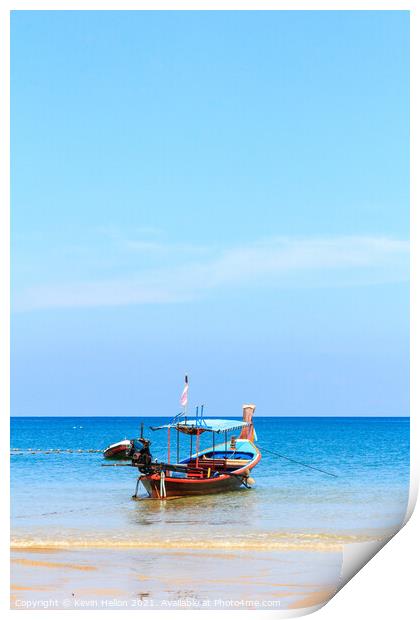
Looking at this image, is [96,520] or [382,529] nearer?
[382,529]

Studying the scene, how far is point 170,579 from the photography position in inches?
248

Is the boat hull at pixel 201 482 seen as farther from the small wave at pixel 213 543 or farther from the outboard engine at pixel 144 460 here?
the small wave at pixel 213 543

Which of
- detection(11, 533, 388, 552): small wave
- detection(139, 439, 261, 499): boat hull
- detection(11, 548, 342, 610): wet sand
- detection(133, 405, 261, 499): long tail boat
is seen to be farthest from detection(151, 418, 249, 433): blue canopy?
detection(11, 548, 342, 610): wet sand

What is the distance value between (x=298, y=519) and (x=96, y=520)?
7.36 ft

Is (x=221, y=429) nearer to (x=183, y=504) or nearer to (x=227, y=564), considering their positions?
(x=183, y=504)

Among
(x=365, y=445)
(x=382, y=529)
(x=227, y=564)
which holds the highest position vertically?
(x=382, y=529)

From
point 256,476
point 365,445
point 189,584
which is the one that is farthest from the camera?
point 365,445

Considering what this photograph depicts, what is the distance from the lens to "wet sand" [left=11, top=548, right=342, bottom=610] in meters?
5.52

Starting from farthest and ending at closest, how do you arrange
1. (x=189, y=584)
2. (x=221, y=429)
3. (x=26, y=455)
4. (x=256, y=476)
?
(x=26, y=455) < (x=256, y=476) < (x=221, y=429) < (x=189, y=584)

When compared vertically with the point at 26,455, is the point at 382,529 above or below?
above

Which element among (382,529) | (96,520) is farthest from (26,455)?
(382,529)

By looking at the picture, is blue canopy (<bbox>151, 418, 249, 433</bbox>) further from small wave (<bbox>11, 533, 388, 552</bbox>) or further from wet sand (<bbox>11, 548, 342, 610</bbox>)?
wet sand (<bbox>11, 548, 342, 610</bbox>)

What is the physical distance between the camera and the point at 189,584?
20.1 feet

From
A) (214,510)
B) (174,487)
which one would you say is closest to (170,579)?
(214,510)
